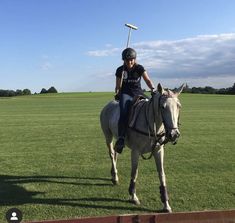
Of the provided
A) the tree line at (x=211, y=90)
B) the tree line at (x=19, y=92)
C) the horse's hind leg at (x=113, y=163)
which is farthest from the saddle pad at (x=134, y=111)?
the tree line at (x=19, y=92)

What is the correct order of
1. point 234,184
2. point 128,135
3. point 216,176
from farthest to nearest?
point 216,176
point 234,184
point 128,135

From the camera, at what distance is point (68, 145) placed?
676 inches

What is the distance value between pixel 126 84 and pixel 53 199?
293 centimetres

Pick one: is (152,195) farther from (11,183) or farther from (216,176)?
(11,183)

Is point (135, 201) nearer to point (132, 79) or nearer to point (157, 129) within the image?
point (157, 129)

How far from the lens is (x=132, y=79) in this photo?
29.6 feet

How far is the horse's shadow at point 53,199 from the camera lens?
8359 millimetres

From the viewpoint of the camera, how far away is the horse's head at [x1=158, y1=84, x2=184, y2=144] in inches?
276

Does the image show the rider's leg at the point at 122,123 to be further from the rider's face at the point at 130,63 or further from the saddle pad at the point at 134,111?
the rider's face at the point at 130,63

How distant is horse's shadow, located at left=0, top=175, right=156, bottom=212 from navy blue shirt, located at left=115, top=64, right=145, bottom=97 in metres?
2.34

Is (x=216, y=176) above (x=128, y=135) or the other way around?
the other way around

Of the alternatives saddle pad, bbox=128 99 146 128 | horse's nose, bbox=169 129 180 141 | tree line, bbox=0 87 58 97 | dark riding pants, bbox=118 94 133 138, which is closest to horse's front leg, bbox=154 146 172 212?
saddle pad, bbox=128 99 146 128

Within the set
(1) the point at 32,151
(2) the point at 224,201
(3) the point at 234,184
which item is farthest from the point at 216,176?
(1) the point at 32,151

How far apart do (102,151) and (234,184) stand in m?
6.42
